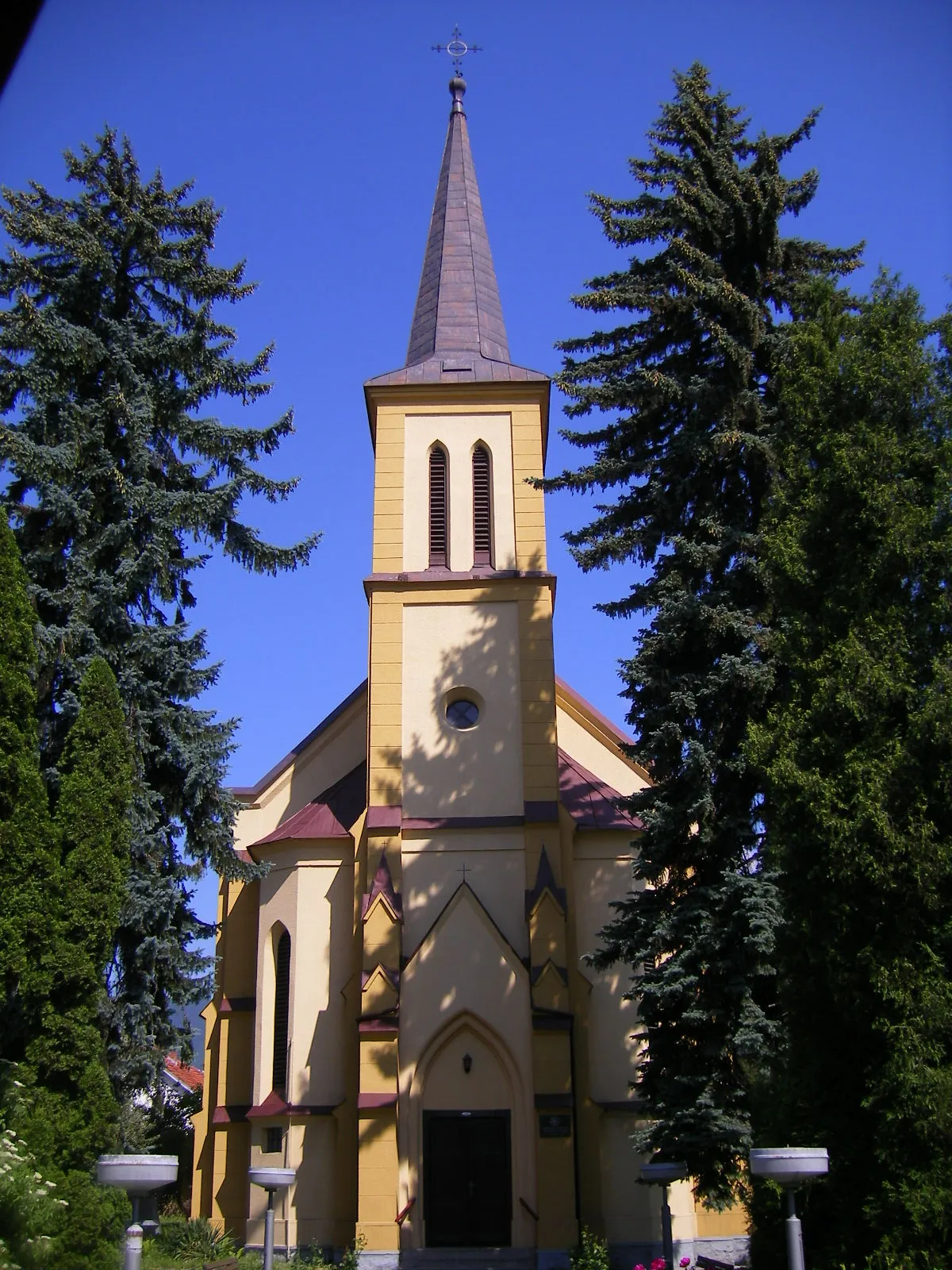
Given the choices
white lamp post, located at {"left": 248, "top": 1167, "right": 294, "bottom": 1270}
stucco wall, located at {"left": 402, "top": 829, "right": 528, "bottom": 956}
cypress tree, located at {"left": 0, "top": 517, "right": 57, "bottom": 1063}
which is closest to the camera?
cypress tree, located at {"left": 0, "top": 517, "right": 57, "bottom": 1063}

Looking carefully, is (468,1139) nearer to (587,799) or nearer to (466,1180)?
(466,1180)

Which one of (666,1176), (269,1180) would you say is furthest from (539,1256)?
(269,1180)

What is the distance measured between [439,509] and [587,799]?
6.19 m

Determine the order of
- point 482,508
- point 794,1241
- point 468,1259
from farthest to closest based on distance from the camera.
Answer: point 482,508, point 468,1259, point 794,1241

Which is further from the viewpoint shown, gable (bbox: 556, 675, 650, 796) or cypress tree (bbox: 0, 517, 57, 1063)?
gable (bbox: 556, 675, 650, 796)

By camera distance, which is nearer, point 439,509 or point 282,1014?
point 282,1014

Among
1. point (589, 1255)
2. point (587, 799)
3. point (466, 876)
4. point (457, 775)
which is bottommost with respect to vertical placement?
point (589, 1255)

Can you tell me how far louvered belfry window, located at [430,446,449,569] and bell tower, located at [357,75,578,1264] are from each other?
3cm

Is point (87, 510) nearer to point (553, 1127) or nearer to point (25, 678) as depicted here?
point (25, 678)

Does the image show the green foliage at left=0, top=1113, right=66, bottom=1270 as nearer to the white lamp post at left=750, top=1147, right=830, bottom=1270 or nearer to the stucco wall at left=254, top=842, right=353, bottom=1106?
the white lamp post at left=750, top=1147, right=830, bottom=1270

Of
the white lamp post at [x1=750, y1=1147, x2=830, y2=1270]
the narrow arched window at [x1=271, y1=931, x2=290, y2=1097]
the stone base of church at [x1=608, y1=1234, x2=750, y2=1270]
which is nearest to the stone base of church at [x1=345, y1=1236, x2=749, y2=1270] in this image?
the stone base of church at [x1=608, y1=1234, x2=750, y2=1270]

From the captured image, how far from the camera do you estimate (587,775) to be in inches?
996

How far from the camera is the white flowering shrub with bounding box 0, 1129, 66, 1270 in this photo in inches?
419

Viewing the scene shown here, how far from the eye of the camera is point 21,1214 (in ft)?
35.6
